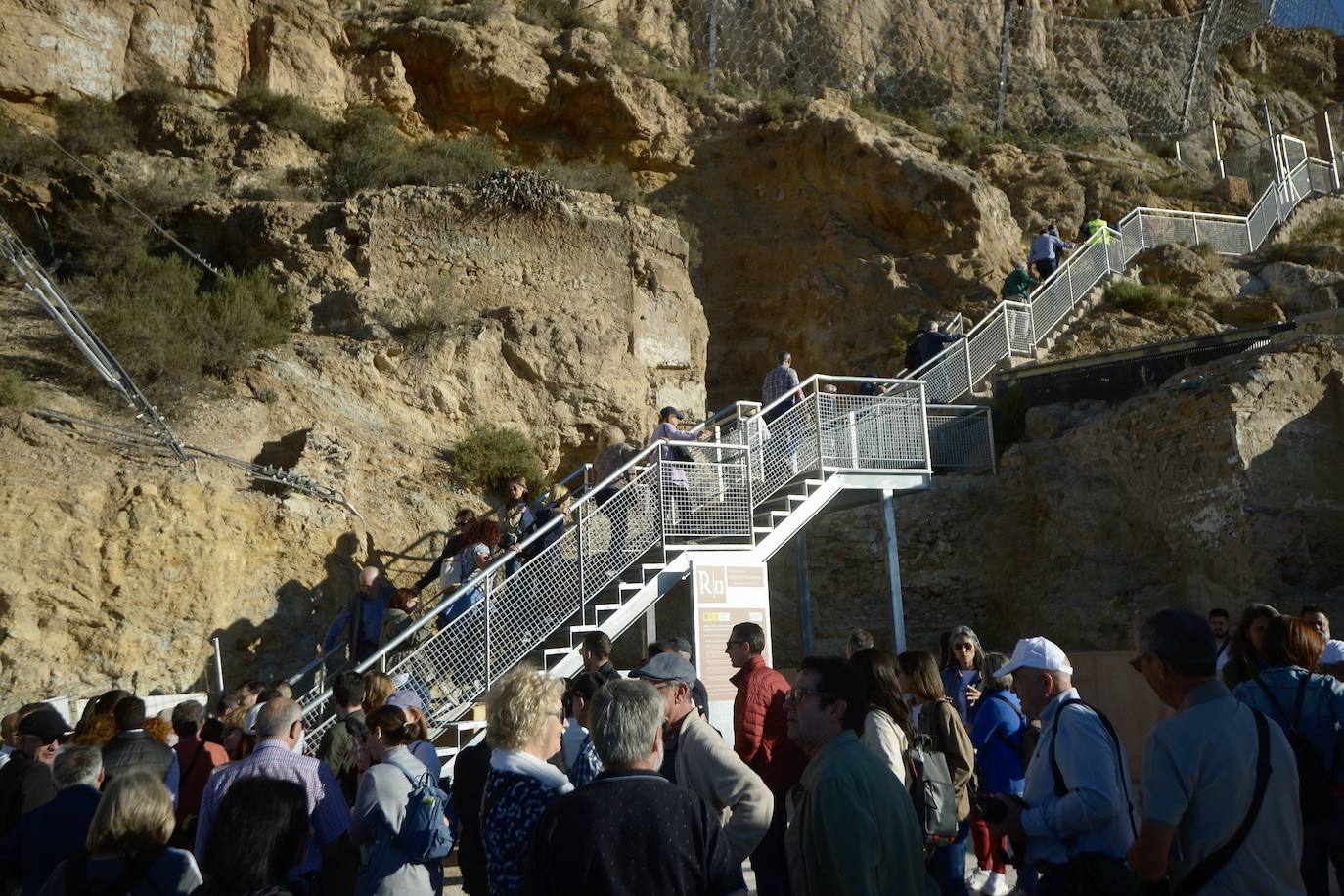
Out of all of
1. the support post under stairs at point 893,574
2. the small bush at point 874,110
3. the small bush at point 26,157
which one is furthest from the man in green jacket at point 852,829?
the small bush at point 874,110

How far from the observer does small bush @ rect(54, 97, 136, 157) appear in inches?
715

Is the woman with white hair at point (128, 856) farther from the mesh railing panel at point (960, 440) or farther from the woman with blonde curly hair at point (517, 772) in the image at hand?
the mesh railing panel at point (960, 440)

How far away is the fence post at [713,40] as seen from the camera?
95.5ft

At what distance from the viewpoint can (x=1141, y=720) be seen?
35.6ft

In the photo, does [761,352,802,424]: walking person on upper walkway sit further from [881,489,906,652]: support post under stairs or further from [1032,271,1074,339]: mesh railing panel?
[1032,271,1074,339]: mesh railing panel

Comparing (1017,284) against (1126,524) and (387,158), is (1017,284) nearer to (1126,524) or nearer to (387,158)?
(1126,524)

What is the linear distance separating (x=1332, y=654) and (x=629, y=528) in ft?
21.5

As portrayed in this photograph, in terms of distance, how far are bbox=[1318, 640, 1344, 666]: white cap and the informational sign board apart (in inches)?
205

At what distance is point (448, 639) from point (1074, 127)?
28229 millimetres

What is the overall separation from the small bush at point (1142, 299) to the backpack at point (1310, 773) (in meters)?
17.3

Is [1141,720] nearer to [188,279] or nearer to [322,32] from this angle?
[188,279]

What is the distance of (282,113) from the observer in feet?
66.8

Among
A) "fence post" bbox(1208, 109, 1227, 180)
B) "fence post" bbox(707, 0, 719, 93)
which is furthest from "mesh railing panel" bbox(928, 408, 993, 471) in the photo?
"fence post" bbox(1208, 109, 1227, 180)

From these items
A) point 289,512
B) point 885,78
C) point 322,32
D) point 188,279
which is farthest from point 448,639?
point 885,78
